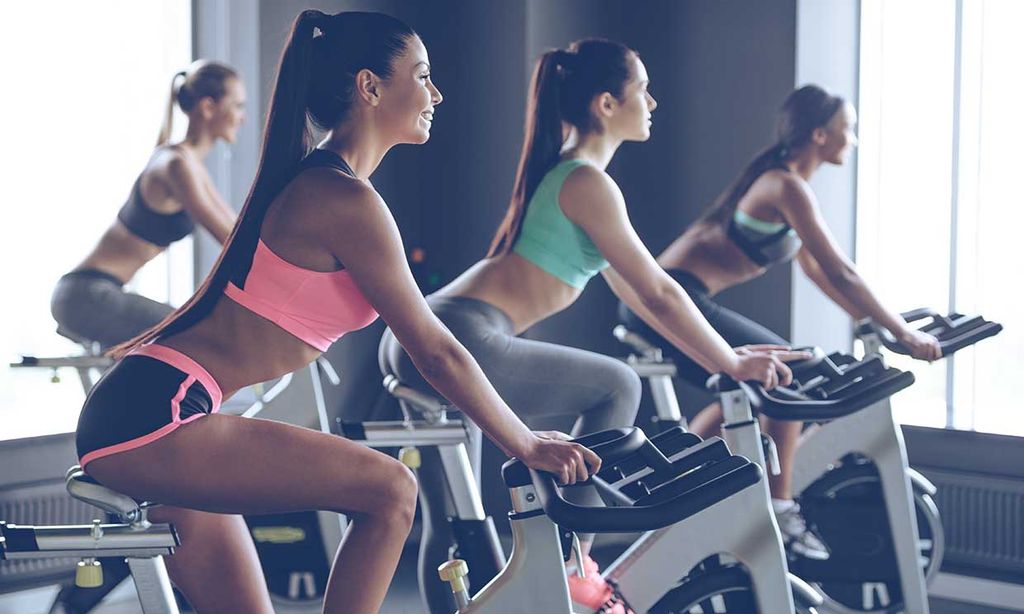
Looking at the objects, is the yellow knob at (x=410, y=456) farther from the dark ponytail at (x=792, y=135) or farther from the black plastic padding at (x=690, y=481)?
the dark ponytail at (x=792, y=135)

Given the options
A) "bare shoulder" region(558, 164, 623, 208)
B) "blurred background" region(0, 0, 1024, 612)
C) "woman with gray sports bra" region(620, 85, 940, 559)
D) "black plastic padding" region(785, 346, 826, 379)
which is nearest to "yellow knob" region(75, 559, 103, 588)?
"bare shoulder" region(558, 164, 623, 208)

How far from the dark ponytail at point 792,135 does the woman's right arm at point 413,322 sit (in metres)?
1.77

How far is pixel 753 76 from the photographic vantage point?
12.6ft

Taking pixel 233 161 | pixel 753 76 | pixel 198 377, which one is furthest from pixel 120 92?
pixel 198 377

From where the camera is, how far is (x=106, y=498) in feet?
4.87

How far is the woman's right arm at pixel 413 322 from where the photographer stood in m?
1.48

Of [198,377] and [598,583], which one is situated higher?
[198,377]

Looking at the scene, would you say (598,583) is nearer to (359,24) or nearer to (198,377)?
(198,377)

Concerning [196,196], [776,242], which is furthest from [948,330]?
[196,196]

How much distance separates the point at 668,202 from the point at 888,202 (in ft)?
2.42

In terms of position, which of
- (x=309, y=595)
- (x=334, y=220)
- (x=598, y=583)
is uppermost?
(x=334, y=220)

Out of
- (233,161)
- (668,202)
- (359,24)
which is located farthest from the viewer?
(668,202)

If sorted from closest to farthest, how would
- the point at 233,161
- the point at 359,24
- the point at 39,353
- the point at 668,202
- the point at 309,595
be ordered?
the point at 359,24
the point at 309,595
the point at 39,353
the point at 233,161
the point at 668,202

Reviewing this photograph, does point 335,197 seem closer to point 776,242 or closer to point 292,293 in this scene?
point 292,293
